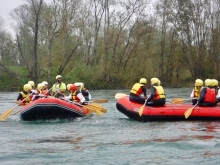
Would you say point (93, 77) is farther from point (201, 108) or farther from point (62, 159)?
point (62, 159)

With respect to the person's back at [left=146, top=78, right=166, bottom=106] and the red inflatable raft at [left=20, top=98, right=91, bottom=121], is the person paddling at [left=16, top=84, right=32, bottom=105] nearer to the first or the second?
the red inflatable raft at [left=20, top=98, right=91, bottom=121]

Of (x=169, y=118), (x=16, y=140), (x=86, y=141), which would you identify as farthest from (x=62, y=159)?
(x=169, y=118)

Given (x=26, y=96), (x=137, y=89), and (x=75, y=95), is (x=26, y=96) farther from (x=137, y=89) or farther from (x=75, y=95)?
(x=137, y=89)

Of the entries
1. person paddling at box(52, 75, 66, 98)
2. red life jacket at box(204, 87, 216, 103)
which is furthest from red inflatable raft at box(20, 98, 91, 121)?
red life jacket at box(204, 87, 216, 103)

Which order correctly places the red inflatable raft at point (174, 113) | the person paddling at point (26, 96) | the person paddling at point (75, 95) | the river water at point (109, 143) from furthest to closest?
1. the person paddling at point (26, 96)
2. the person paddling at point (75, 95)
3. the red inflatable raft at point (174, 113)
4. the river water at point (109, 143)

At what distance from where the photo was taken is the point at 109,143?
338 inches

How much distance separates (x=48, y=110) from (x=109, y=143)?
3916 mm

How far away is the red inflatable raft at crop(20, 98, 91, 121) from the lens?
12.1m

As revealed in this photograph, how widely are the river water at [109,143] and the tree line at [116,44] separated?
2276 centimetres

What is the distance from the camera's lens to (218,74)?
122ft

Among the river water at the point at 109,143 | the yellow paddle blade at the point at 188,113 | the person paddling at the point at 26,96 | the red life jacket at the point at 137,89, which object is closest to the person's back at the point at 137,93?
the red life jacket at the point at 137,89

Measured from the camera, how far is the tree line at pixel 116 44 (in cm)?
3438

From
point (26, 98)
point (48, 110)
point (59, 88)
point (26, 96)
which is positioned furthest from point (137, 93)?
point (26, 96)

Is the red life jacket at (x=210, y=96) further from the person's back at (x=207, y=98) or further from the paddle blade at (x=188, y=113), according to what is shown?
the paddle blade at (x=188, y=113)
